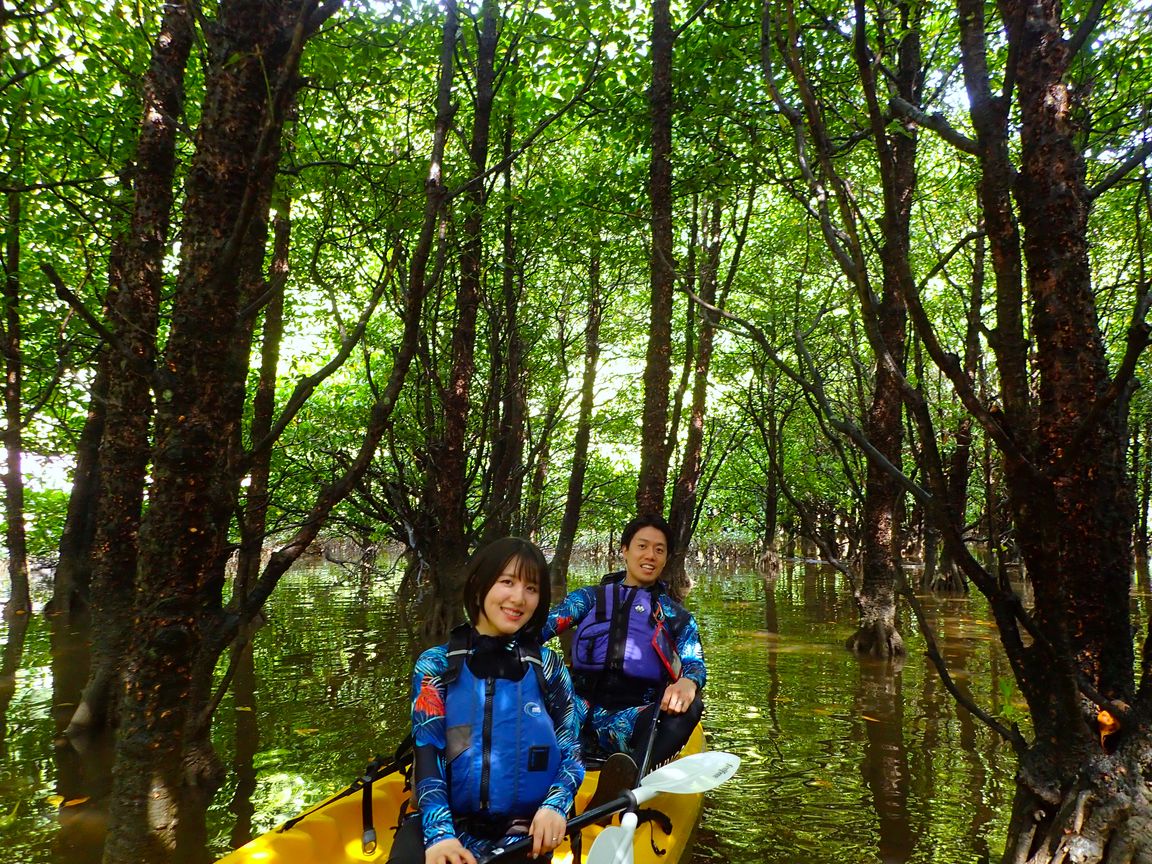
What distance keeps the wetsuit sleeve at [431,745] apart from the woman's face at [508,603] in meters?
0.22

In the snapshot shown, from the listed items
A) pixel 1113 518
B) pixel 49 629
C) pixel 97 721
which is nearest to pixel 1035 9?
pixel 1113 518

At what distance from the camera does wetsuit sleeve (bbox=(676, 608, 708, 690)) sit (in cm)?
409

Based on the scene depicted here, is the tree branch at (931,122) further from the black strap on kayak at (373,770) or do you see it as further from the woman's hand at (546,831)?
the black strap on kayak at (373,770)

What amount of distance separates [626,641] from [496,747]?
1.62m

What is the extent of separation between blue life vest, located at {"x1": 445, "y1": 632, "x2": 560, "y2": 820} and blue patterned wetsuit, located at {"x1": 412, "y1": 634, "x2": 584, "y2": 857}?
0.04m

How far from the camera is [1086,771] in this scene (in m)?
2.59

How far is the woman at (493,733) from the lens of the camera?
2.57m

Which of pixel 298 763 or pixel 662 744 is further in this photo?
pixel 298 763

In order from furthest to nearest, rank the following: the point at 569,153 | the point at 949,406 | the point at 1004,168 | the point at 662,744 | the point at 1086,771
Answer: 1. the point at 569,153
2. the point at 949,406
3. the point at 662,744
4. the point at 1086,771
5. the point at 1004,168

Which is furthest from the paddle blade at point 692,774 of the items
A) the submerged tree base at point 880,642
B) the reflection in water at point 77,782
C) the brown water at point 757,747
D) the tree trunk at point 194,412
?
the submerged tree base at point 880,642

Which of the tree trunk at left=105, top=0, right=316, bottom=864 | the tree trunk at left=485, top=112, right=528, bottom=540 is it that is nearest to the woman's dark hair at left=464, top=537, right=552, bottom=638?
the tree trunk at left=105, top=0, right=316, bottom=864

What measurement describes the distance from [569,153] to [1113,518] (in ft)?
47.8

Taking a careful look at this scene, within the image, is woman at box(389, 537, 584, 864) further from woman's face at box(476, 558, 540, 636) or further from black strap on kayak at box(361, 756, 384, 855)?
black strap on kayak at box(361, 756, 384, 855)

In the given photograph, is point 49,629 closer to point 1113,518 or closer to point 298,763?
point 298,763
